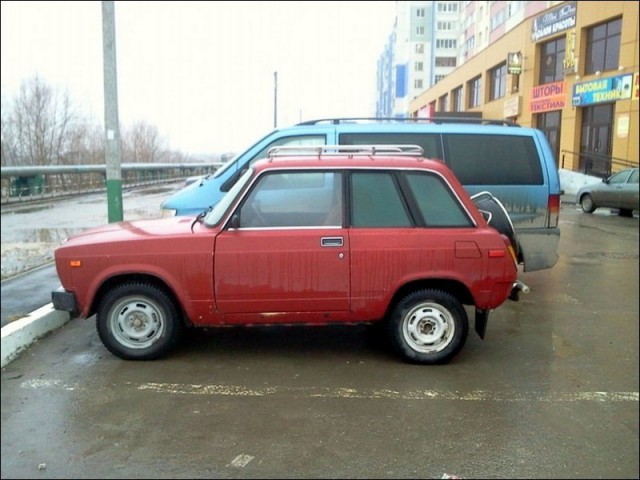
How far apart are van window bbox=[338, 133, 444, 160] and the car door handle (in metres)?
2.71

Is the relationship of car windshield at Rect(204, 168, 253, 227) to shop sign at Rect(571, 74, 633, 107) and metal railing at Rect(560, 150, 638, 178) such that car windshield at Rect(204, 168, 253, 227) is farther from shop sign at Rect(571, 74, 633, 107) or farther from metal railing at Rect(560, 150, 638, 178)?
shop sign at Rect(571, 74, 633, 107)

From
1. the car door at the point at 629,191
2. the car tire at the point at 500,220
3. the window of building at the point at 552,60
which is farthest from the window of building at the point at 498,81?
the car tire at the point at 500,220

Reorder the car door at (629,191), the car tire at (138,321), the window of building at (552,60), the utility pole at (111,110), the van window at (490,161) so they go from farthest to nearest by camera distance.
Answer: the window of building at (552,60), the car door at (629,191), the utility pole at (111,110), the van window at (490,161), the car tire at (138,321)

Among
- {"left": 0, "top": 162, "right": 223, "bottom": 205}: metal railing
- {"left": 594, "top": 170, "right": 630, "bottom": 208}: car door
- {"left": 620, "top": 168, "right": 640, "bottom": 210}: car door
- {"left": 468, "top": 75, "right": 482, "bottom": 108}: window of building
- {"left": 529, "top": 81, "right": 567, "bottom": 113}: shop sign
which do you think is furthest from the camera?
{"left": 468, "top": 75, "right": 482, "bottom": 108}: window of building

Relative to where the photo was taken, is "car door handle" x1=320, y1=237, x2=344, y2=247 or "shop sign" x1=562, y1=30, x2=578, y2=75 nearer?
"car door handle" x1=320, y1=237, x2=344, y2=247

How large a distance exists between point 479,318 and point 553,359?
2.36 ft

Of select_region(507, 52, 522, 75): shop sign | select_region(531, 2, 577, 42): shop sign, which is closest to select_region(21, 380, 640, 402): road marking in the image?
select_region(531, 2, 577, 42): shop sign

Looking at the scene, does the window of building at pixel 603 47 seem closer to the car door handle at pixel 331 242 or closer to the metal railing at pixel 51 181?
the metal railing at pixel 51 181

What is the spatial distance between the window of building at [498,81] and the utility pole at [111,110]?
32.1 meters

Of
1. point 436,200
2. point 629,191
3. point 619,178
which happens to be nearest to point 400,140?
point 436,200

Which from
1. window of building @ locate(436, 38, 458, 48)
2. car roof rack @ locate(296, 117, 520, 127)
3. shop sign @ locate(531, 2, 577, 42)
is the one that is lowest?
car roof rack @ locate(296, 117, 520, 127)

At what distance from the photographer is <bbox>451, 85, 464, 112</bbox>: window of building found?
159 feet

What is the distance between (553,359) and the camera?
4715 millimetres

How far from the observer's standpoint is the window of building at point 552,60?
1151 inches
